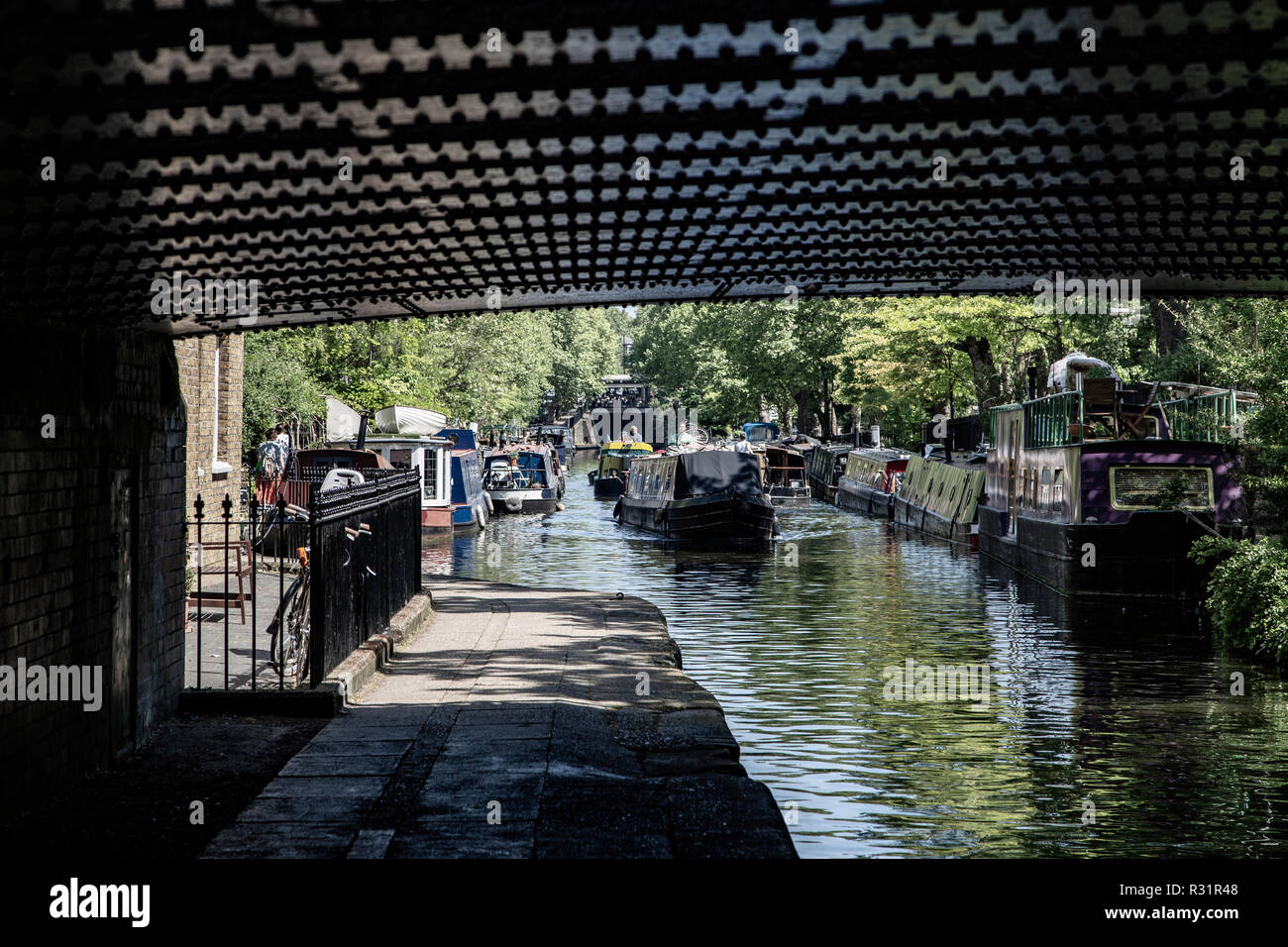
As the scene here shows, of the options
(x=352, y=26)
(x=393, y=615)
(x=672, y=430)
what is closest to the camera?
(x=352, y=26)

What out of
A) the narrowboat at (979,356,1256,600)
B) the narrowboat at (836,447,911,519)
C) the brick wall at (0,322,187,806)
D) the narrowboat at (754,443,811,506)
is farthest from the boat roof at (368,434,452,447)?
the brick wall at (0,322,187,806)

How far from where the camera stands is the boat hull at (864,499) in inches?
1911

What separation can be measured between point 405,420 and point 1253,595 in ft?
82.6

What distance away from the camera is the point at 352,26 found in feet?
17.2

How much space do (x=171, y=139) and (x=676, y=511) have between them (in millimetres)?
32774

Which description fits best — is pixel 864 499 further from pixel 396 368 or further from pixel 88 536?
pixel 88 536

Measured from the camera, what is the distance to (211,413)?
21.2 metres

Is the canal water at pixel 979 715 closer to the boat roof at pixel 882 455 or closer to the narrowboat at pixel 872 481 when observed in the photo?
the narrowboat at pixel 872 481

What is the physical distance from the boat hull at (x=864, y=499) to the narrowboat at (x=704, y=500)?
26.6ft

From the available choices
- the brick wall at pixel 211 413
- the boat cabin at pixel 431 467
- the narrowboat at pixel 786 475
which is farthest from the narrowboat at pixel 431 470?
the narrowboat at pixel 786 475

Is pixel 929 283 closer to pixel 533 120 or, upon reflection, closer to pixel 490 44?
pixel 533 120

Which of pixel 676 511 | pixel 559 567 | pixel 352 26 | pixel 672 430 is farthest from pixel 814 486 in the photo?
pixel 352 26

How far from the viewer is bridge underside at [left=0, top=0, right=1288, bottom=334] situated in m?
5.50

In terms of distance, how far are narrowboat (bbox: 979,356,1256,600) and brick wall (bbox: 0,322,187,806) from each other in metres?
16.9
